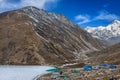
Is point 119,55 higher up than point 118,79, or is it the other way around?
point 119,55

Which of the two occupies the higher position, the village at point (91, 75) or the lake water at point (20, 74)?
the lake water at point (20, 74)

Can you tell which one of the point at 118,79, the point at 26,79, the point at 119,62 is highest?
the point at 119,62

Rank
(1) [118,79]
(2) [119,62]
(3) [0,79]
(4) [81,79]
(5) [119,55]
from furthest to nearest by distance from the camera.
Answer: (5) [119,55], (2) [119,62], (3) [0,79], (4) [81,79], (1) [118,79]

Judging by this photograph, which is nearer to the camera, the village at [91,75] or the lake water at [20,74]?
the village at [91,75]

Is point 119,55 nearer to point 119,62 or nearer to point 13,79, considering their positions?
point 119,62

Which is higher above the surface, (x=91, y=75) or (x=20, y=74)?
(x=20, y=74)

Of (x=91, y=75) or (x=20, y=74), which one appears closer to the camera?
(x=91, y=75)

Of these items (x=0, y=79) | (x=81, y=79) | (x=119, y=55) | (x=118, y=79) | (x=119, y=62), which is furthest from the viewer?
(x=119, y=55)

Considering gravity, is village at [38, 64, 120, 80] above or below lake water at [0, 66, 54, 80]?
below

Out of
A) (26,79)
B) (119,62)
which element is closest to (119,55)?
(119,62)

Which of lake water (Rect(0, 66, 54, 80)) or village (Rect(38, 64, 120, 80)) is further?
lake water (Rect(0, 66, 54, 80))

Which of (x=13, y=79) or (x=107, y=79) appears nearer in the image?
(x=107, y=79)
